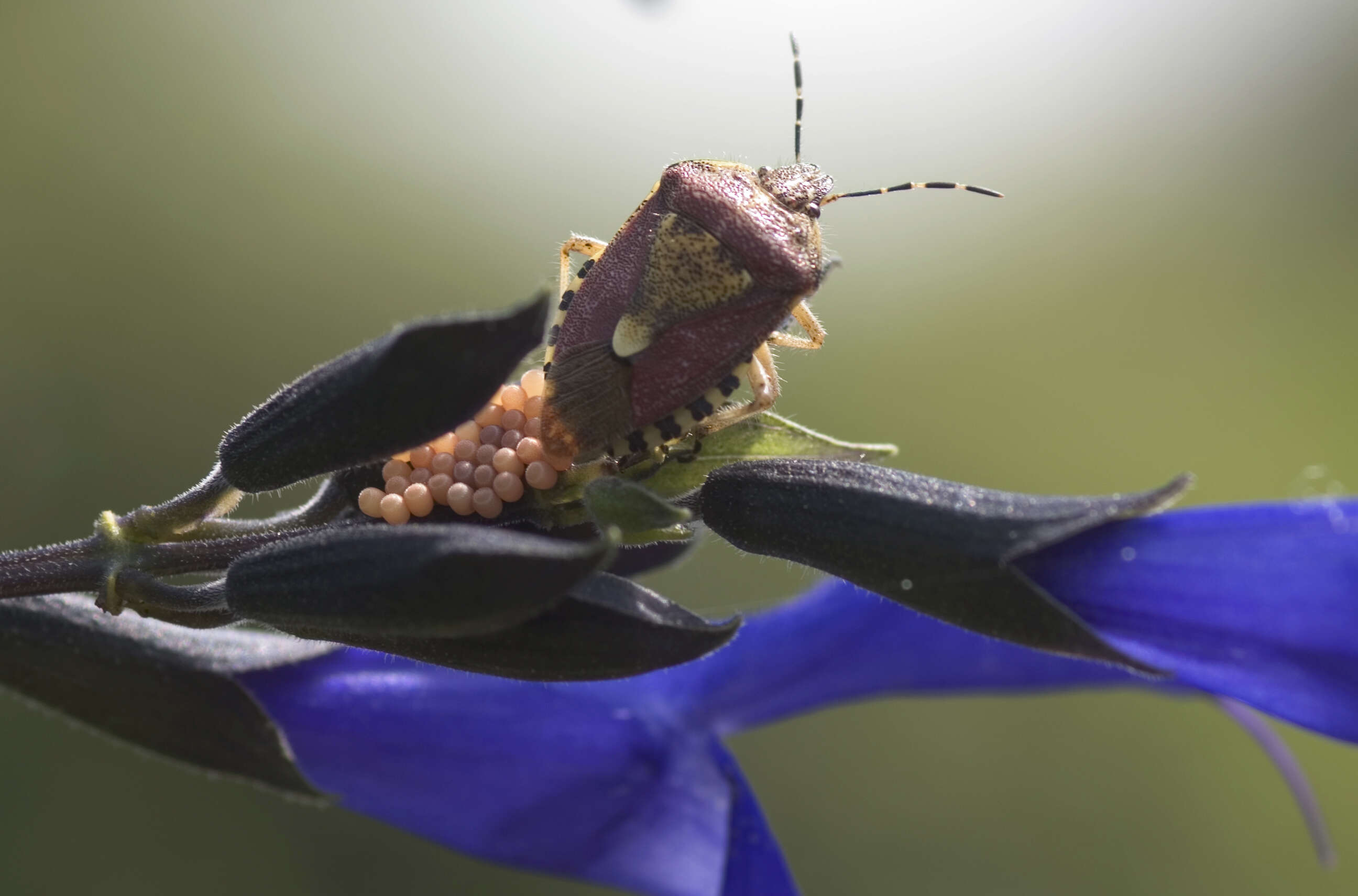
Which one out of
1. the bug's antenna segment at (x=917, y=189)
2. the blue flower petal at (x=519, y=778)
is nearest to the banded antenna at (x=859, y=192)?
the bug's antenna segment at (x=917, y=189)

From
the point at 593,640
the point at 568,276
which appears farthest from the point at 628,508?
the point at 568,276

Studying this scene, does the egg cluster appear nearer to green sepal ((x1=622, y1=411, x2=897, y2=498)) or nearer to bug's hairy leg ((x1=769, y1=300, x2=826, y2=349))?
green sepal ((x1=622, y1=411, x2=897, y2=498))

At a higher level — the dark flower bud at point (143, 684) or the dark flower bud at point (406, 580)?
the dark flower bud at point (406, 580)

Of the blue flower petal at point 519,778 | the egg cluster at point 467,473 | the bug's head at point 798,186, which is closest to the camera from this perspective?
the egg cluster at point 467,473

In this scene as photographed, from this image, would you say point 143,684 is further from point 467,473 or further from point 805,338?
point 805,338

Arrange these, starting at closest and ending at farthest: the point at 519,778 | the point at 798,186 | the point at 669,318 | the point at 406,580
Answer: the point at 406,580, the point at 669,318, the point at 798,186, the point at 519,778

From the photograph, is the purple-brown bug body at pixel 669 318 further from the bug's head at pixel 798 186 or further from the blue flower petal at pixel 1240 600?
the blue flower petal at pixel 1240 600
